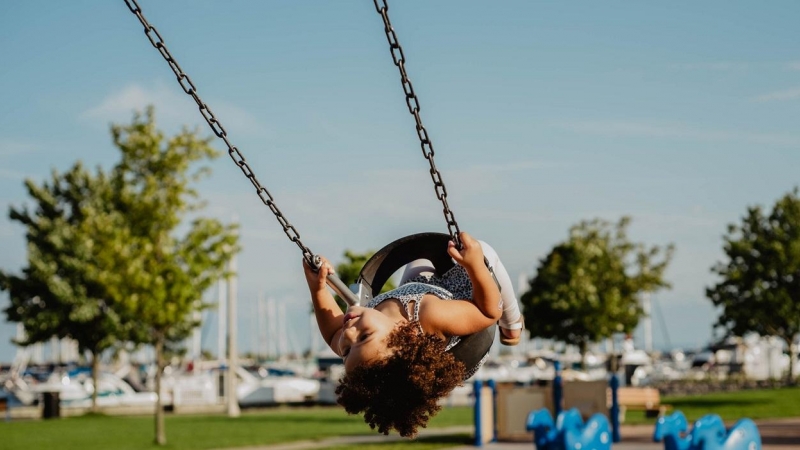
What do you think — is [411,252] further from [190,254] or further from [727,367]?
[727,367]

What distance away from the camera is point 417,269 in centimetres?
494

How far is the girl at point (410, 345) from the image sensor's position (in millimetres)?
4168

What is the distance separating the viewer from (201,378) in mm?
40719

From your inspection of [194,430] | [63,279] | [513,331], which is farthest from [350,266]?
[513,331]

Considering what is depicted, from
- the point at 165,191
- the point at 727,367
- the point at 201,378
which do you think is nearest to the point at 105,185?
the point at 201,378

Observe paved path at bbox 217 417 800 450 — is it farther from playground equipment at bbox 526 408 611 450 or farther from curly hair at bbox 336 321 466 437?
curly hair at bbox 336 321 466 437

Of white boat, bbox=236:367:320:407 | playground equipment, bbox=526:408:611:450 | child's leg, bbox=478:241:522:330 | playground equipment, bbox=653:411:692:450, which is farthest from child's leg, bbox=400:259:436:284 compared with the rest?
white boat, bbox=236:367:320:407

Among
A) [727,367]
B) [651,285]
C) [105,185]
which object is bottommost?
[727,367]

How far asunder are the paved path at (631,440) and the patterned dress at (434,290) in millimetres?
13977

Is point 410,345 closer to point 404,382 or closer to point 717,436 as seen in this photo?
point 404,382

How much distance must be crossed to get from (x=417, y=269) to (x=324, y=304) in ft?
1.74

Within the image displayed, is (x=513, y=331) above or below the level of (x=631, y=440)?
above

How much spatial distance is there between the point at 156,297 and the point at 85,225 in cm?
834

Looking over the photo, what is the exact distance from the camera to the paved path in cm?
1814
